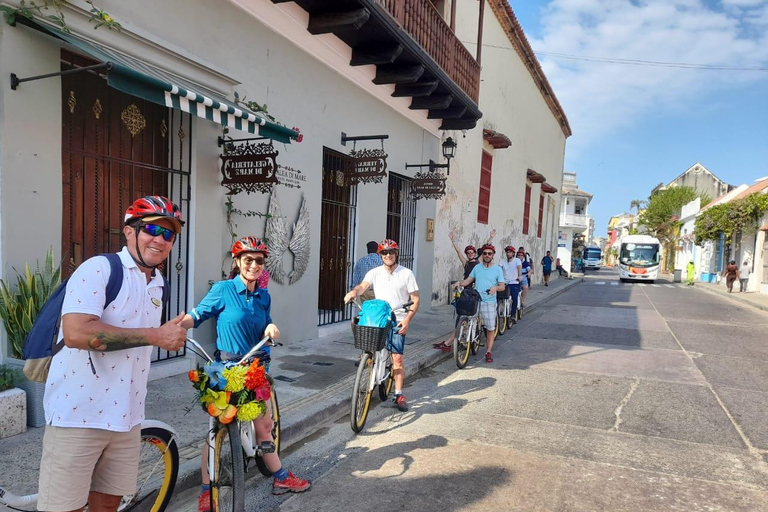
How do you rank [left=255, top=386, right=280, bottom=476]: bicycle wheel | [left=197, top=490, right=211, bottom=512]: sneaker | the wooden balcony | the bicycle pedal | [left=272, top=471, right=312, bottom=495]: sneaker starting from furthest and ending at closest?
the wooden balcony
[left=255, top=386, right=280, bottom=476]: bicycle wheel
[left=272, top=471, right=312, bottom=495]: sneaker
the bicycle pedal
[left=197, top=490, right=211, bottom=512]: sneaker

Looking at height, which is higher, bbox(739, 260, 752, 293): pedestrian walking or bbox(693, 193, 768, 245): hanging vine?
bbox(693, 193, 768, 245): hanging vine

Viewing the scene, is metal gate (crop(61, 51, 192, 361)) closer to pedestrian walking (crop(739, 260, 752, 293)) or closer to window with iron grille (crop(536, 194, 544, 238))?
window with iron grille (crop(536, 194, 544, 238))

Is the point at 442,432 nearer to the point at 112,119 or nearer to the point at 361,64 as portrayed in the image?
the point at 112,119

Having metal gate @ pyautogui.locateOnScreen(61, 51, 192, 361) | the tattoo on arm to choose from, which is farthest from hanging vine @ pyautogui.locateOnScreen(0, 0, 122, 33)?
the tattoo on arm

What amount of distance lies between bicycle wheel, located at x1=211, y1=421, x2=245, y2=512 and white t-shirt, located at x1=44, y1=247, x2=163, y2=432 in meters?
0.73

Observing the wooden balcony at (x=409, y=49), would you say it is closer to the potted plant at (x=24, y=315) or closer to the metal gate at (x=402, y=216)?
the metal gate at (x=402, y=216)

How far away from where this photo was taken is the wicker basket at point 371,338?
15.0 ft

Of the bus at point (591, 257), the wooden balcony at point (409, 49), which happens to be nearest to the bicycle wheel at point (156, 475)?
the wooden balcony at point (409, 49)

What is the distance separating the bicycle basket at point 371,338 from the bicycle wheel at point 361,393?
0.12 m

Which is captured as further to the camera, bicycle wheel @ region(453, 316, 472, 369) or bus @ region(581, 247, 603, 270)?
bus @ region(581, 247, 603, 270)

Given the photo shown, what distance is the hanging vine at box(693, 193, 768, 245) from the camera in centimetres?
2388

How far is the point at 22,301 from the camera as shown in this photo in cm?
383

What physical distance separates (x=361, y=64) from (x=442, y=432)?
6.35 metres

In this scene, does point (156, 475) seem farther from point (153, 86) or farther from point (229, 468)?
point (153, 86)
